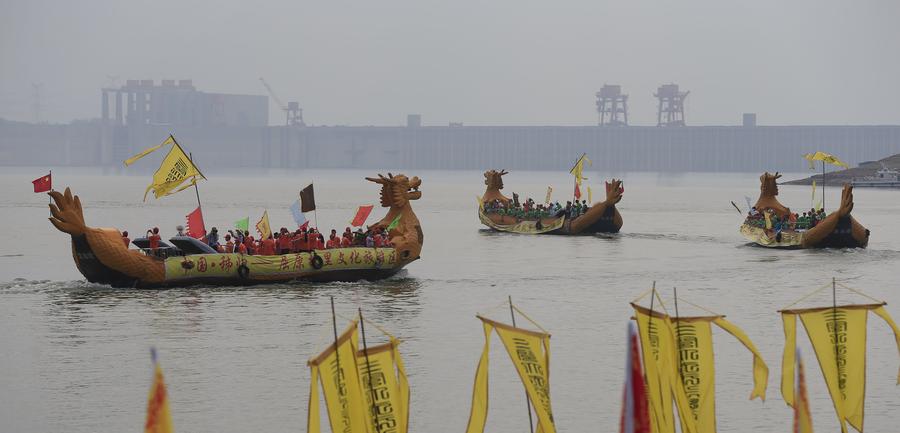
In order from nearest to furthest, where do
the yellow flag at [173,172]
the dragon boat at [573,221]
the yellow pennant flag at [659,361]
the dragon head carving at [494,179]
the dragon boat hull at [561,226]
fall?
the yellow pennant flag at [659,361] → the yellow flag at [173,172] → the dragon boat at [573,221] → the dragon boat hull at [561,226] → the dragon head carving at [494,179]

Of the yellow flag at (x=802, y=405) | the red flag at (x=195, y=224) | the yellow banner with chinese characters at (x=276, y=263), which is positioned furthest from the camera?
the red flag at (x=195, y=224)

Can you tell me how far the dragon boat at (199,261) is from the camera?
3922 cm

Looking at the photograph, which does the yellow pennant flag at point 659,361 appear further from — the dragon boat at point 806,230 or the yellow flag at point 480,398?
the dragon boat at point 806,230

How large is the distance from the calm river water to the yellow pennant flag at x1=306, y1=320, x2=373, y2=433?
22.5 ft

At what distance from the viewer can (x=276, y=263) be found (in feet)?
136

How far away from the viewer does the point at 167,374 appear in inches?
1121

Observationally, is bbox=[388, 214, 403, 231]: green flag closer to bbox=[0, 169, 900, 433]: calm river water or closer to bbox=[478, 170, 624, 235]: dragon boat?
bbox=[0, 169, 900, 433]: calm river water

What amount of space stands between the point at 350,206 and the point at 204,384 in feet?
337

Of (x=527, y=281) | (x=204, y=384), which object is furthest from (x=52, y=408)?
(x=527, y=281)

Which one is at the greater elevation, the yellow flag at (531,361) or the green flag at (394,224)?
the green flag at (394,224)

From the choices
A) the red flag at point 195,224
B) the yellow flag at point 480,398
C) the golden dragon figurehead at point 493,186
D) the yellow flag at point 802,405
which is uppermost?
the golden dragon figurehead at point 493,186

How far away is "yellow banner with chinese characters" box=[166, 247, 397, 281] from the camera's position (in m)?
40.6

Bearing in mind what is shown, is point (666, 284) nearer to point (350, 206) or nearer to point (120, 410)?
point (120, 410)

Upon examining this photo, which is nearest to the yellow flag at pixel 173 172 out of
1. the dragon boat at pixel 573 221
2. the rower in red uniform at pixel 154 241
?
the rower in red uniform at pixel 154 241
